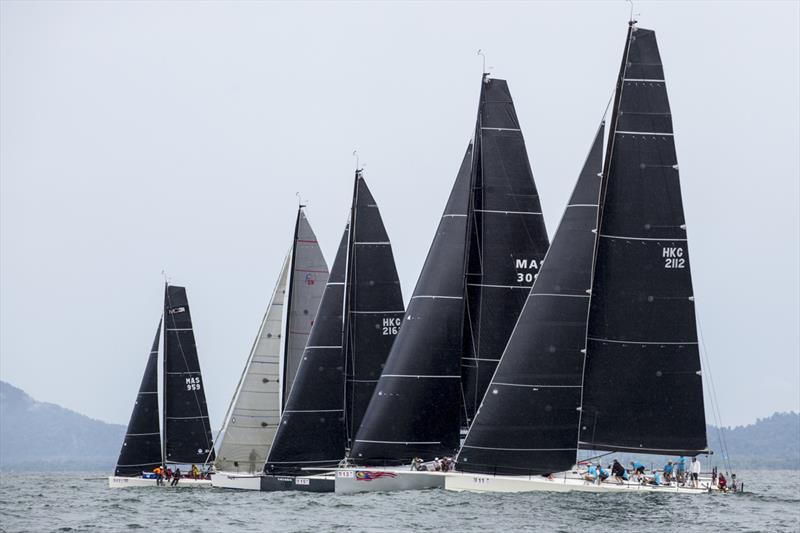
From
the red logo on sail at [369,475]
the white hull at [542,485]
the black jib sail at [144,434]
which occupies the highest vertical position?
the black jib sail at [144,434]

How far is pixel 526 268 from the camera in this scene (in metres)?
41.2

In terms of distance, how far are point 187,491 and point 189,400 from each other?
6.66 metres

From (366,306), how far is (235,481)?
751 cm

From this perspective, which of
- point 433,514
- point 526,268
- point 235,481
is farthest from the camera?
point 235,481

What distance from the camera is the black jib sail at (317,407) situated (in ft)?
144

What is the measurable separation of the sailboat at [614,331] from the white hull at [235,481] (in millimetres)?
11130

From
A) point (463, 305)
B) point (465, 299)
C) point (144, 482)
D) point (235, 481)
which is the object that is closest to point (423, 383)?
point (463, 305)

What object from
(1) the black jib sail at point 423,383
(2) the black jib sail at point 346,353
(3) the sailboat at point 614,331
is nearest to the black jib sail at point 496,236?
(1) the black jib sail at point 423,383

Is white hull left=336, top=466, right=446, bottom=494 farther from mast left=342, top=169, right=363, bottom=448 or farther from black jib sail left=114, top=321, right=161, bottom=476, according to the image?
black jib sail left=114, top=321, right=161, bottom=476

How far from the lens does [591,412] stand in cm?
3606

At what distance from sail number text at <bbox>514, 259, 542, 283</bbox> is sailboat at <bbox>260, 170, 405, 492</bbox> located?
5021mm

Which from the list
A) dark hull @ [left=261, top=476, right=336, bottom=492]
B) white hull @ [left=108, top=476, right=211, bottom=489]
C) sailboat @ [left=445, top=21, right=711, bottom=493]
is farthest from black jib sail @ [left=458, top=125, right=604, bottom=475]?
white hull @ [left=108, top=476, right=211, bottom=489]

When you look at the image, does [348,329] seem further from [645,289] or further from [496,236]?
[645,289]

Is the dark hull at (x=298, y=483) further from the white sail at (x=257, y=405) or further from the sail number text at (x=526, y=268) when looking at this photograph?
the sail number text at (x=526, y=268)
